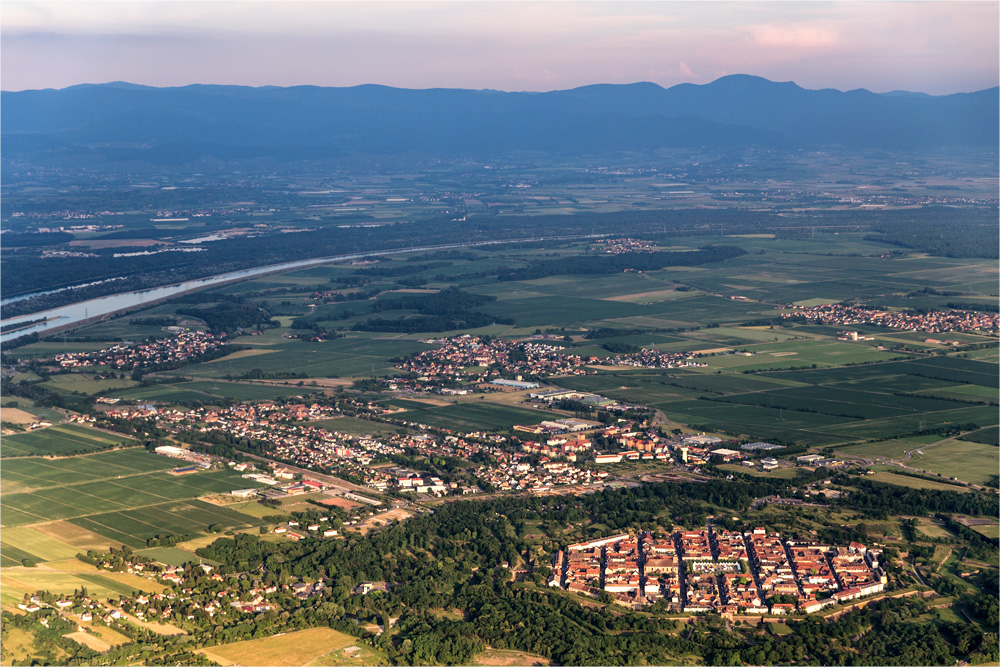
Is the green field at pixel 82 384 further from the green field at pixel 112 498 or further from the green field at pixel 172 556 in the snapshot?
the green field at pixel 172 556

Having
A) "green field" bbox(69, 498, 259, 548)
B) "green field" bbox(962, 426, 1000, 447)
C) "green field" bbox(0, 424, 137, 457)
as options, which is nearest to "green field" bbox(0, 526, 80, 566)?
"green field" bbox(69, 498, 259, 548)

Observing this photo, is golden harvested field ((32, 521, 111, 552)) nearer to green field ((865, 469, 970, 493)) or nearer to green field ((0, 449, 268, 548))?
green field ((0, 449, 268, 548))

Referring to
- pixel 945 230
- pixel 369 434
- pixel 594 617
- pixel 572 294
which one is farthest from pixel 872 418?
pixel 945 230

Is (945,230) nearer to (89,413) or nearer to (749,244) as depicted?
(749,244)

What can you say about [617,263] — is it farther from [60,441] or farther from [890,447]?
[60,441]

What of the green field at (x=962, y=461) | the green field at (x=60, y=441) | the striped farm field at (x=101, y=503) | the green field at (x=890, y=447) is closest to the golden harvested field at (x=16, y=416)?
the green field at (x=60, y=441)
